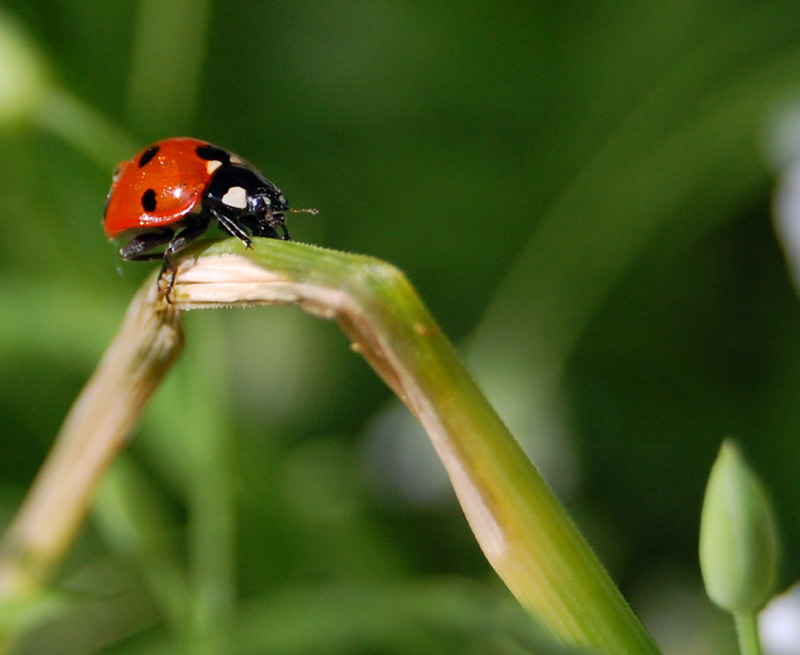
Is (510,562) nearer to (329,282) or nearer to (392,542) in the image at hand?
(329,282)

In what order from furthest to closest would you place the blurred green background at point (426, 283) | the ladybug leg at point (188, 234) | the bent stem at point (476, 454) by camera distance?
the blurred green background at point (426, 283) → the ladybug leg at point (188, 234) → the bent stem at point (476, 454)

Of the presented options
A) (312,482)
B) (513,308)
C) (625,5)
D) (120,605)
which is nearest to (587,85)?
(625,5)

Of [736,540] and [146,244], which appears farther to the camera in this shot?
[146,244]

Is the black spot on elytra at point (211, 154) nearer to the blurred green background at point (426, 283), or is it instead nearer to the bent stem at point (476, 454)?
the blurred green background at point (426, 283)

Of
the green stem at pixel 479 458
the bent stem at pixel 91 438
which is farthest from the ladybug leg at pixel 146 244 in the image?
the green stem at pixel 479 458

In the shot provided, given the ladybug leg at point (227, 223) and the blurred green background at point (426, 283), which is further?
the blurred green background at point (426, 283)

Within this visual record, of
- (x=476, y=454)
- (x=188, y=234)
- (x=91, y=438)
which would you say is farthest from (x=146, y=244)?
(x=476, y=454)

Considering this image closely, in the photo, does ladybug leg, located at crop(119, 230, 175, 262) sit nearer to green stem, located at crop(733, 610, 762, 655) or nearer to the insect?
the insect

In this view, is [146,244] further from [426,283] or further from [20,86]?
[426,283]
